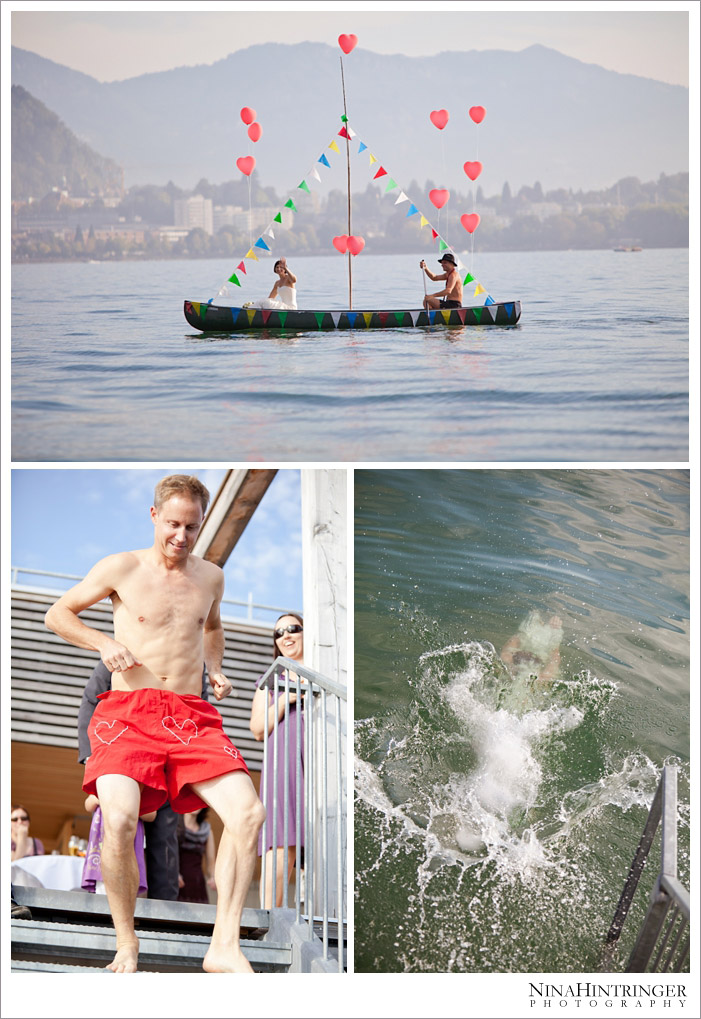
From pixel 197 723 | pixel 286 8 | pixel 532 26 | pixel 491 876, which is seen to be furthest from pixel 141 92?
pixel 491 876

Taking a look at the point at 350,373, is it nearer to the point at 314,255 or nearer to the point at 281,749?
the point at 314,255

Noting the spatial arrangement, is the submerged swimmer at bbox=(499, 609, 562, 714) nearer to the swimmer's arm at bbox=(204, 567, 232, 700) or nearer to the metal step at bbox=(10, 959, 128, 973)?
the swimmer's arm at bbox=(204, 567, 232, 700)

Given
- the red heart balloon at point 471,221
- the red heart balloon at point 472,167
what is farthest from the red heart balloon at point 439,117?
the red heart balloon at point 471,221

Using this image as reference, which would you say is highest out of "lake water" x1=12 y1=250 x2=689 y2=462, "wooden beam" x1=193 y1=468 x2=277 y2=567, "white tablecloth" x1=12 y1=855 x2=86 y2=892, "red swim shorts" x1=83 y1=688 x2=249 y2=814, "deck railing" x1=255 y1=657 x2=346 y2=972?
"lake water" x1=12 y1=250 x2=689 y2=462

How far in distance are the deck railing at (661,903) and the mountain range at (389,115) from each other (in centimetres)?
242

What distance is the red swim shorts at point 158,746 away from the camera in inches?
120

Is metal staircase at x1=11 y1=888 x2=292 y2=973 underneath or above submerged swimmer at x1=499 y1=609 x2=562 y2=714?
underneath

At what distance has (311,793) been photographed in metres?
3.38

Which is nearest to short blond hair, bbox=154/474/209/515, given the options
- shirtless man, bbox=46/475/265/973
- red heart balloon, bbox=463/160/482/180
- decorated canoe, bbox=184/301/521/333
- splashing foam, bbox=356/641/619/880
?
shirtless man, bbox=46/475/265/973

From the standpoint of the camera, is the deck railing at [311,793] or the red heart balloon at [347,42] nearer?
the deck railing at [311,793]

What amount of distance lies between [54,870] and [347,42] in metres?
3.55

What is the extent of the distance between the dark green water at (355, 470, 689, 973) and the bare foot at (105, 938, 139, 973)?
2.55 ft

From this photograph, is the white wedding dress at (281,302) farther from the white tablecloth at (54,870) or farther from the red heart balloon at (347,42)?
the white tablecloth at (54,870)

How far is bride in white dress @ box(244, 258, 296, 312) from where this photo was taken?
4.50 m
